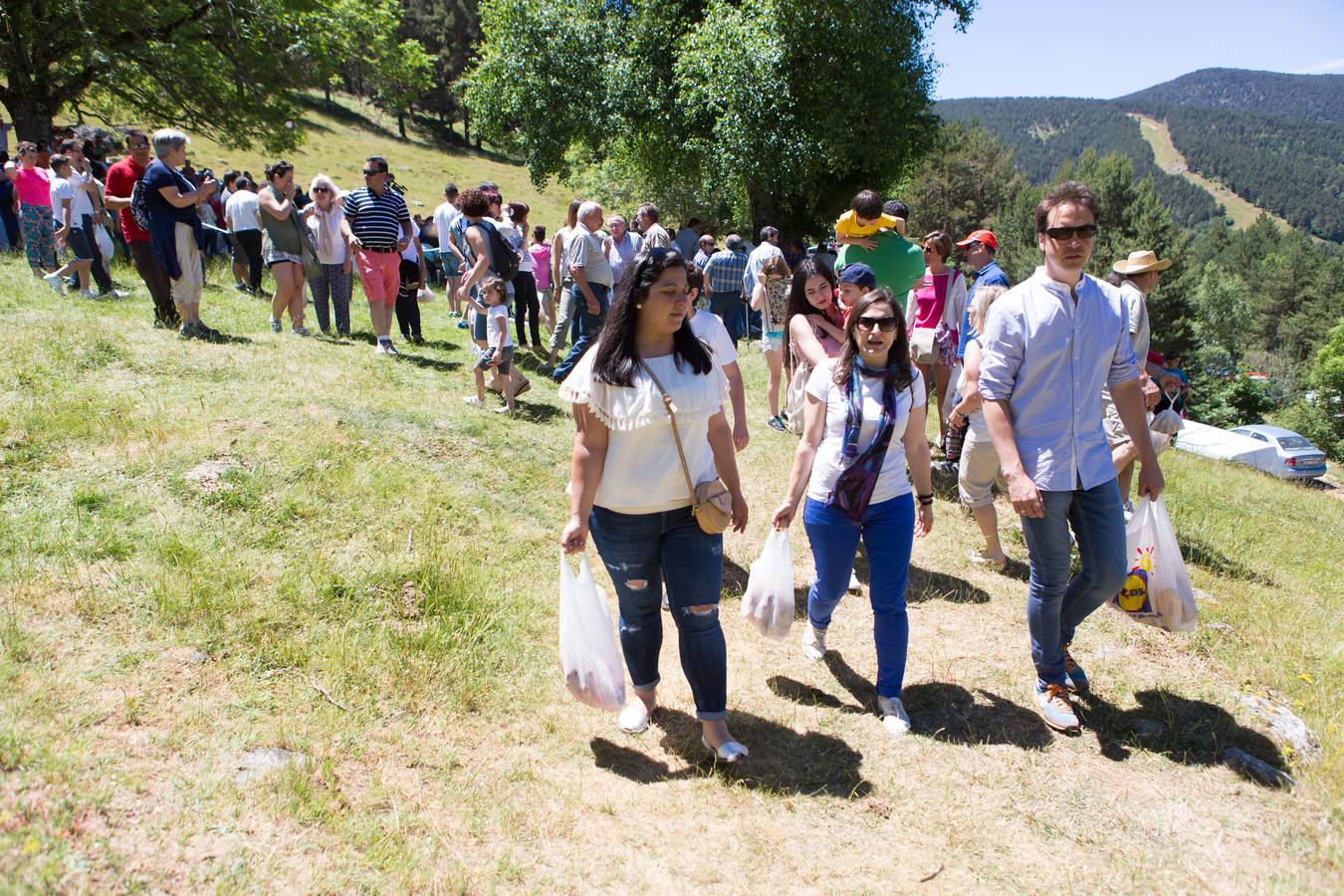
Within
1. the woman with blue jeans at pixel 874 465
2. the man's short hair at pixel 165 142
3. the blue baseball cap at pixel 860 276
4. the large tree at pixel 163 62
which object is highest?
the large tree at pixel 163 62

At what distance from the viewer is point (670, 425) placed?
3.09 metres

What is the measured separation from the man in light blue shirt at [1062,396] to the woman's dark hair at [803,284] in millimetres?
1531

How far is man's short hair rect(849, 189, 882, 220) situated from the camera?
5.51 metres

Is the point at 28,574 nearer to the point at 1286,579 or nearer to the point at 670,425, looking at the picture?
the point at 670,425

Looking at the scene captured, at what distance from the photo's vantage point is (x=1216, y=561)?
20.9 feet

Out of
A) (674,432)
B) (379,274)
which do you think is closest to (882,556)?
(674,432)

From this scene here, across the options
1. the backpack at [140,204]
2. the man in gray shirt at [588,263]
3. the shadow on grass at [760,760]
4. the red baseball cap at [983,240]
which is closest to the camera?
the shadow on grass at [760,760]

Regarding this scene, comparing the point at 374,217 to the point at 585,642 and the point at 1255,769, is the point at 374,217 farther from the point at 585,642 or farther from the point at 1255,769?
the point at 1255,769

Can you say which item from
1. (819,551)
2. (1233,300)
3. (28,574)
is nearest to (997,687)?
(819,551)

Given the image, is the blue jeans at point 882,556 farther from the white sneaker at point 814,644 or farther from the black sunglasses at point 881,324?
the black sunglasses at point 881,324

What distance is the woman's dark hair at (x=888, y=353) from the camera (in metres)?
3.64

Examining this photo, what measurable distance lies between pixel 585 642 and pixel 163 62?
64.0 ft

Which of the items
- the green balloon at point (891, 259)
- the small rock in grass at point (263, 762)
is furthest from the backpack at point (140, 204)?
the small rock in grass at point (263, 762)

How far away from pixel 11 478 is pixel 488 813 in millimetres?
3339
